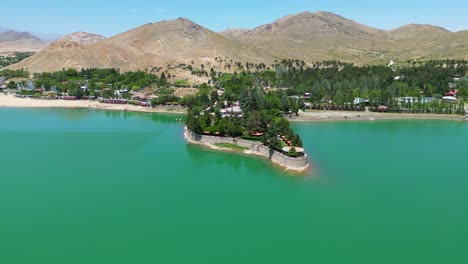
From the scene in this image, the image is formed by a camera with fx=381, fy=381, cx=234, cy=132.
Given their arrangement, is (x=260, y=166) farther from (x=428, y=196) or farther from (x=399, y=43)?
(x=399, y=43)

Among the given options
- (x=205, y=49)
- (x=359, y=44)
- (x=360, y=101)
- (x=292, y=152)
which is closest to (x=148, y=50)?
(x=205, y=49)

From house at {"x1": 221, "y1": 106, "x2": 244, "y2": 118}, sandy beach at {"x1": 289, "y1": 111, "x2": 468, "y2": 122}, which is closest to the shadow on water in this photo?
house at {"x1": 221, "y1": 106, "x2": 244, "y2": 118}

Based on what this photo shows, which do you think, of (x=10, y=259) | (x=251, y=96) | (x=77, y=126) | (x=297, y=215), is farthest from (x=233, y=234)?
(x=77, y=126)

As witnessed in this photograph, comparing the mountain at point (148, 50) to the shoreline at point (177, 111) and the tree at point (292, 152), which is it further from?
the tree at point (292, 152)

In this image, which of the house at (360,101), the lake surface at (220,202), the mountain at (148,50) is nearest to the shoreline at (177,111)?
the house at (360,101)

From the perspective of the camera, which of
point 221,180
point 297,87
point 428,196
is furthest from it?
point 297,87

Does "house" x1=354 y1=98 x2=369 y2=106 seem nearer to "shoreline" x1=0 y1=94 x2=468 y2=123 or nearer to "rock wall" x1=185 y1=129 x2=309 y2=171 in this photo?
"shoreline" x1=0 y1=94 x2=468 y2=123
